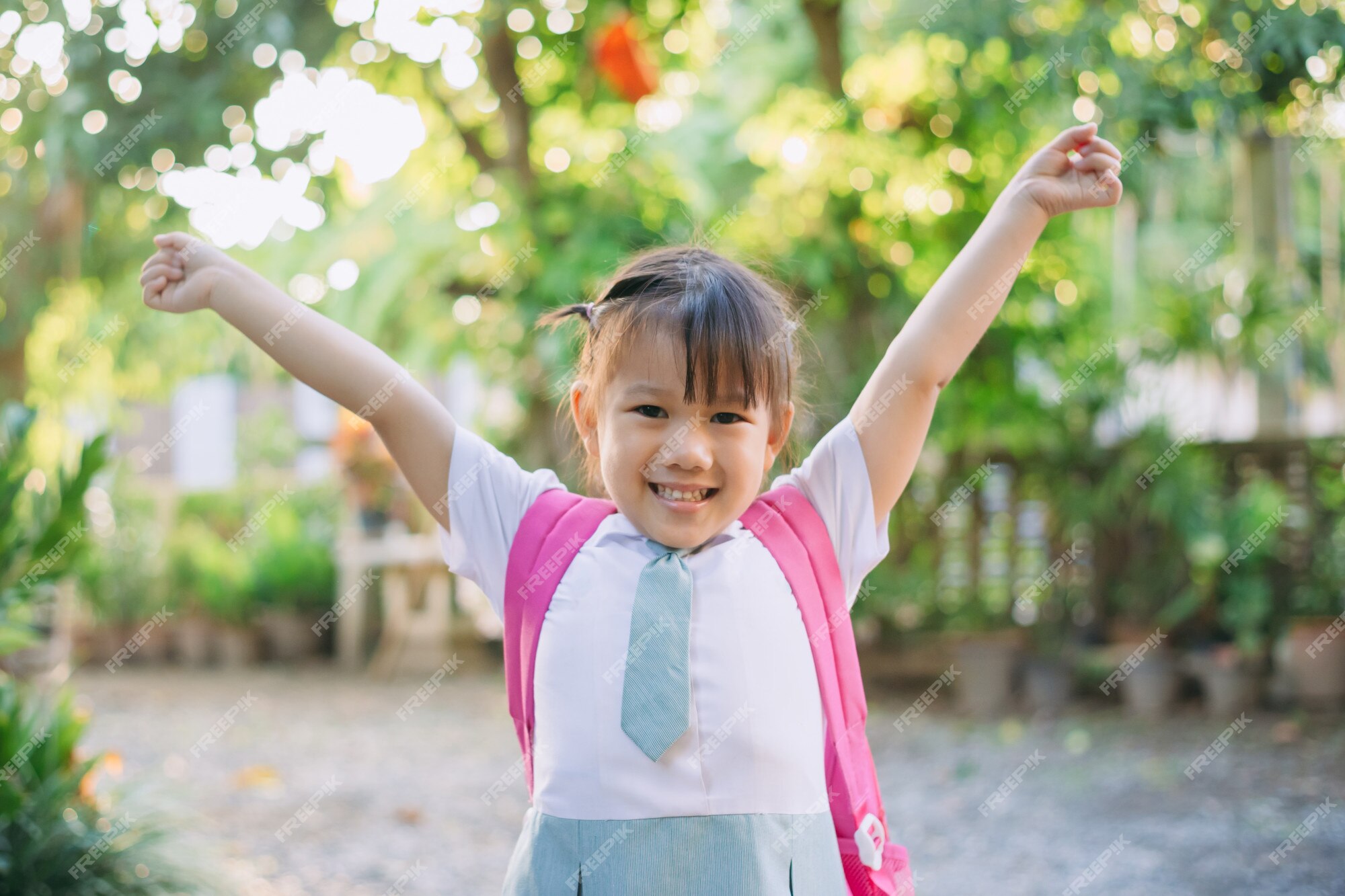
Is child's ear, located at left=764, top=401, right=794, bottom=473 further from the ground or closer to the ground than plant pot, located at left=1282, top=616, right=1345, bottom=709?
further from the ground

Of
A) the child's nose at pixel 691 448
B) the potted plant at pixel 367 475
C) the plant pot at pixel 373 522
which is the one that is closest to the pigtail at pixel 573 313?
the child's nose at pixel 691 448

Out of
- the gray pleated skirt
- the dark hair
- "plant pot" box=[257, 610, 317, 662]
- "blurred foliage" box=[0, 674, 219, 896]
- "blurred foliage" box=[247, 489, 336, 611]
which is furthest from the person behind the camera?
"blurred foliage" box=[247, 489, 336, 611]

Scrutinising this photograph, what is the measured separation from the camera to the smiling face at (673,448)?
4.38ft

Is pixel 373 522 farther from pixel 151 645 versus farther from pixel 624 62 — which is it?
pixel 624 62

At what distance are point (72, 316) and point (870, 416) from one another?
4485mm

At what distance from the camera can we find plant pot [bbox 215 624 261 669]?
7.68 meters

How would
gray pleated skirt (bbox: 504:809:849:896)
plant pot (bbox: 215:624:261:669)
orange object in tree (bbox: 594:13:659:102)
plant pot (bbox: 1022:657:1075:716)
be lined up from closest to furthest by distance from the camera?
gray pleated skirt (bbox: 504:809:849:896)
orange object in tree (bbox: 594:13:659:102)
plant pot (bbox: 1022:657:1075:716)
plant pot (bbox: 215:624:261:669)

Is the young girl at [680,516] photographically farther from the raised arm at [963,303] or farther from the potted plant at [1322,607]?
the potted plant at [1322,607]

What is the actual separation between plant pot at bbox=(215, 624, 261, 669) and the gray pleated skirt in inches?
275

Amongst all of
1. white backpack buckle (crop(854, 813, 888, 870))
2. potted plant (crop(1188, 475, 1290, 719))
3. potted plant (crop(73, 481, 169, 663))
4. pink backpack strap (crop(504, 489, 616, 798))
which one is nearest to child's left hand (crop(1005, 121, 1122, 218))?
pink backpack strap (crop(504, 489, 616, 798))

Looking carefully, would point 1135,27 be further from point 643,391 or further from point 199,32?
point 643,391

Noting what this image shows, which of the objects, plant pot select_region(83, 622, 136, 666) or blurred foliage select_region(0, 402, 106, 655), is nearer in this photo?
blurred foliage select_region(0, 402, 106, 655)

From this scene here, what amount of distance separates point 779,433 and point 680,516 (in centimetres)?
21

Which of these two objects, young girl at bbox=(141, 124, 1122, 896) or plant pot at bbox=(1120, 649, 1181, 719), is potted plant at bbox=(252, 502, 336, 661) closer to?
plant pot at bbox=(1120, 649, 1181, 719)
